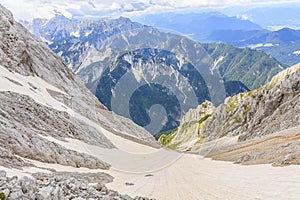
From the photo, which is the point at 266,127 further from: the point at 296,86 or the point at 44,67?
the point at 44,67

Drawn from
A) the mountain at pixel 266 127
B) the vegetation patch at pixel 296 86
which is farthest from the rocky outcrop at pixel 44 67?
the vegetation patch at pixel 296 86

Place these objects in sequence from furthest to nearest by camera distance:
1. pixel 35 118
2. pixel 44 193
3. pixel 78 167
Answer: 1. pixel 35 118
2. pixel 78 167
3. pixel 44 193

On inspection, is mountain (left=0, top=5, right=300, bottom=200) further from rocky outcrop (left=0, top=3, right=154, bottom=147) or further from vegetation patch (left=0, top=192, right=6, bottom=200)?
rocky outcrop (left=0, top=3, right=154, bottom=147)

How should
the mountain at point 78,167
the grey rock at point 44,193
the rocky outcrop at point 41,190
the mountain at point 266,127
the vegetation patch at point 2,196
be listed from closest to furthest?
the vegetation patch at point 2,196, the rocky outcrop at point 41,190, the grey rock at point 44,193, the mountain at point 78,167, the mountain at point 266,127

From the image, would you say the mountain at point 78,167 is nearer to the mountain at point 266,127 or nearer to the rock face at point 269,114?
the mountain at point 266,127

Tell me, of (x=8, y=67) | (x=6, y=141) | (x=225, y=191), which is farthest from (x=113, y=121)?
(x=225, y=191)

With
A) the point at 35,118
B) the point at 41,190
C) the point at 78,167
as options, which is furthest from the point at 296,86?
the point at 41,190

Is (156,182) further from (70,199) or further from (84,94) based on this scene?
(84,94)

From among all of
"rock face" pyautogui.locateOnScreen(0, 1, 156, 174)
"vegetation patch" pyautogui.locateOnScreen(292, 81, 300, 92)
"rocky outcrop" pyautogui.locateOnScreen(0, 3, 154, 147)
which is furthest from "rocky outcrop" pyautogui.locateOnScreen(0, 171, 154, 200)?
"vegetation patch" pyautogui.locateOnScreen(292, 81, 300, 92)

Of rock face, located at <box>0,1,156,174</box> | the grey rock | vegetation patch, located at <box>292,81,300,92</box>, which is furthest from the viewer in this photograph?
vegetation patch, located at <box>292,81,300,92</box>
